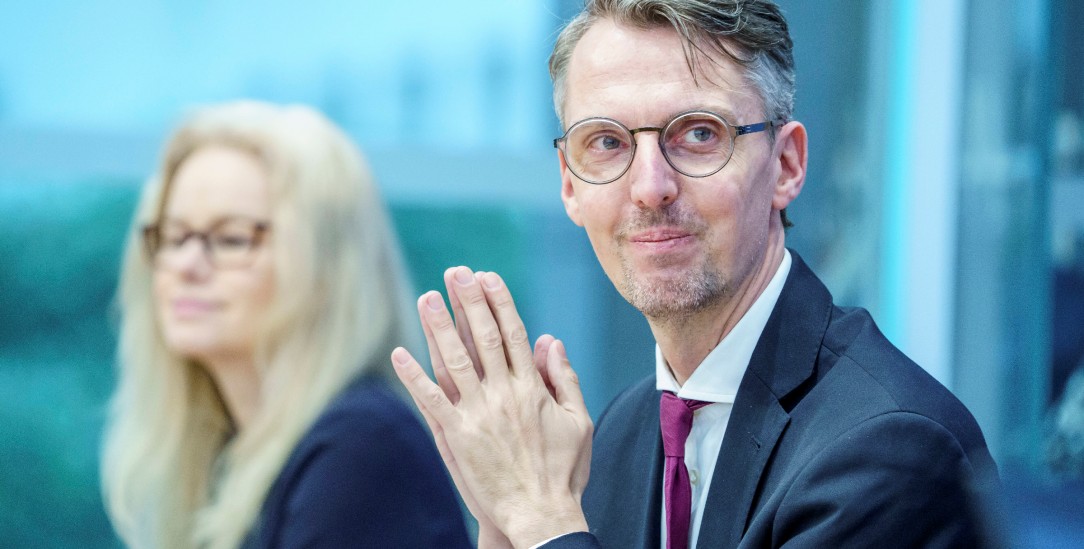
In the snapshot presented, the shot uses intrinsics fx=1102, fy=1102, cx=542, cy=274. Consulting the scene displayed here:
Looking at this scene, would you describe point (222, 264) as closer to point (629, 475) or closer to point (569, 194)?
point (569, 194)

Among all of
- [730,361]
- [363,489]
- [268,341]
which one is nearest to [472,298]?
[730,361]

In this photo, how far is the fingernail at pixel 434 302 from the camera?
4.60 ft

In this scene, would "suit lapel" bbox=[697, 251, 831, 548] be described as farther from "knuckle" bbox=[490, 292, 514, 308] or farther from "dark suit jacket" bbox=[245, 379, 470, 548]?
"dark suit jacket" bbox=[245, 379, 470, 548]

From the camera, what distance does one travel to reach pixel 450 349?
139 centimetres

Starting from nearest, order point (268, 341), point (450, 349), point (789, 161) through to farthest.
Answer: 1. point (450, 349)
2. point (789, 161)
3. point (268, 341)

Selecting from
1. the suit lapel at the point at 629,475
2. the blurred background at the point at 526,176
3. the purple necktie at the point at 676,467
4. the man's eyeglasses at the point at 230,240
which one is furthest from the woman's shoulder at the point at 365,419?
the blurred background at the point at 526,176

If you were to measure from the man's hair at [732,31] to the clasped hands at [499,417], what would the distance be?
45 cm

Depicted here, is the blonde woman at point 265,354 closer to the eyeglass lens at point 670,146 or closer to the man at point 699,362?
the man at point 699,362

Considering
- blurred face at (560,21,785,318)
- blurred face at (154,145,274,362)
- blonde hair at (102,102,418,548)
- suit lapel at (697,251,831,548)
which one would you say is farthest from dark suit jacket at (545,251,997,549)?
blurred face at (154,145,274,362)

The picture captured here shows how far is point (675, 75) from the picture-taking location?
153cm

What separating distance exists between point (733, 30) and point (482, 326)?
558mm

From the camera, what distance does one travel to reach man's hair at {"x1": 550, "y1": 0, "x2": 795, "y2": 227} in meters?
1.54

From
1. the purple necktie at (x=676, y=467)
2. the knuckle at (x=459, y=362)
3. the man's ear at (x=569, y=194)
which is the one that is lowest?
the purple necktie at (x=676, y=467)

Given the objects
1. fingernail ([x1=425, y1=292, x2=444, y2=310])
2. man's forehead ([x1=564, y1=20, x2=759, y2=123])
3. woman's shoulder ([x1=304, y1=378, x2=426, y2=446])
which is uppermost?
man's forehead ([x1=564, y1=20, x2=759, y2=123])
